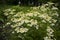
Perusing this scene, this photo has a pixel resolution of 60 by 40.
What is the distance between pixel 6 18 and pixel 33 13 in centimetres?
74

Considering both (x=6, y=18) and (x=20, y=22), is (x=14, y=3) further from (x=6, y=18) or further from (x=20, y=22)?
(x=20, y=22)

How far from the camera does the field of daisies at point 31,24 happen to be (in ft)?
13.1

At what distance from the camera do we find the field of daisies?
4008 mm

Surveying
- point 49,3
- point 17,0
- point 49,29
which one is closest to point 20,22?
point 49,29

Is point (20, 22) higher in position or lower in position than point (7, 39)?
higher

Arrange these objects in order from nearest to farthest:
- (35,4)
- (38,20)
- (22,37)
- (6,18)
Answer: (22,37), (38,20), (6,18), (35,4)


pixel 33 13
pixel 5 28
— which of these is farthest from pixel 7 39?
pixel 33 13

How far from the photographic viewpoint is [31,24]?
161 inches

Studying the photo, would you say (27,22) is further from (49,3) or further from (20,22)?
(49,3)

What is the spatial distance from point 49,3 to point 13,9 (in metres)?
1.01

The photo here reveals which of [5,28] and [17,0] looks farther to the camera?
[17,0]

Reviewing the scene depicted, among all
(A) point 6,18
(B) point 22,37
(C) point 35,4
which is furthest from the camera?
(C) point 35,4

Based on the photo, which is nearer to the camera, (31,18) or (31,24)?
(31,24)

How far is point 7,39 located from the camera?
4086mm
